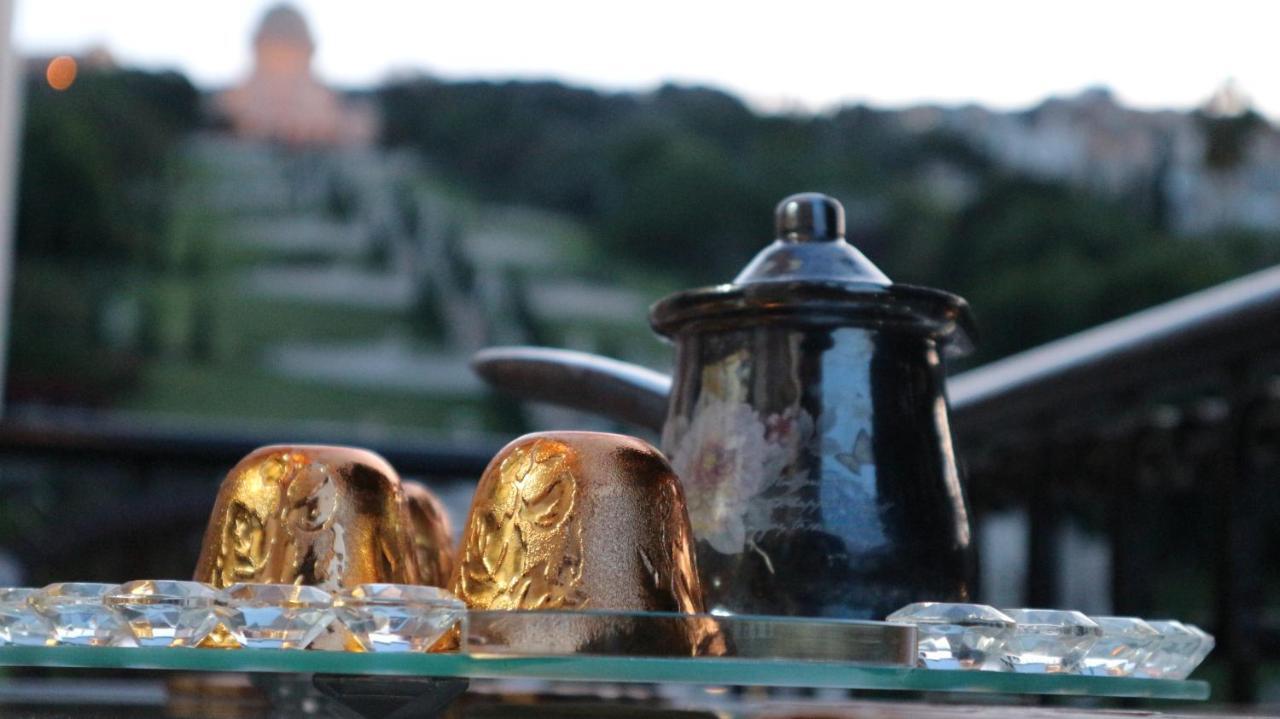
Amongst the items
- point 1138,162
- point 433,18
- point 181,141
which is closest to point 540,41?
point 433,18

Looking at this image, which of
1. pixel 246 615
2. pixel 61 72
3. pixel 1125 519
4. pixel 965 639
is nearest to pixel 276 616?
pixel 246 615

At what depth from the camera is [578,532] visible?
0.33 m

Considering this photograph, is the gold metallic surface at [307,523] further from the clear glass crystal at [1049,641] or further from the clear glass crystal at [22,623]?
the clear glass crystal at [1049,641]

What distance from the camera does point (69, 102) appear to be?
8.00 m

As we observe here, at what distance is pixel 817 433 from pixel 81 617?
8.3 inches

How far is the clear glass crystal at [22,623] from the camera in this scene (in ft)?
0.97

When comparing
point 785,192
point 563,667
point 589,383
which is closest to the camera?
point 563,667

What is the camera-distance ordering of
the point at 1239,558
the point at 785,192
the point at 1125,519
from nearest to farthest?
the point at 1239,558
the point at 1125,519
the point at 785,192

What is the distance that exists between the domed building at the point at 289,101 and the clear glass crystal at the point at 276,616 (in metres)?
8.09

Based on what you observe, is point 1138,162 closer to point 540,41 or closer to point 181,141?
point 540,41

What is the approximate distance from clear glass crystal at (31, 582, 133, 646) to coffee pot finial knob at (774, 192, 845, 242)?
0.26 meters

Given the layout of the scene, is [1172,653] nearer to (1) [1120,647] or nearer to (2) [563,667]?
(1) [1120,647]

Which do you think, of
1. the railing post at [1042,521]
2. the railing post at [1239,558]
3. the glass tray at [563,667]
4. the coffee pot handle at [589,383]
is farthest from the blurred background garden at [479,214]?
the glass tray at [563,667]

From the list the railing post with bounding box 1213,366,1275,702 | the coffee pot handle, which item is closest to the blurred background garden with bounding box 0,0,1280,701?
the railing post with bounding box 1213,366,1275,702
